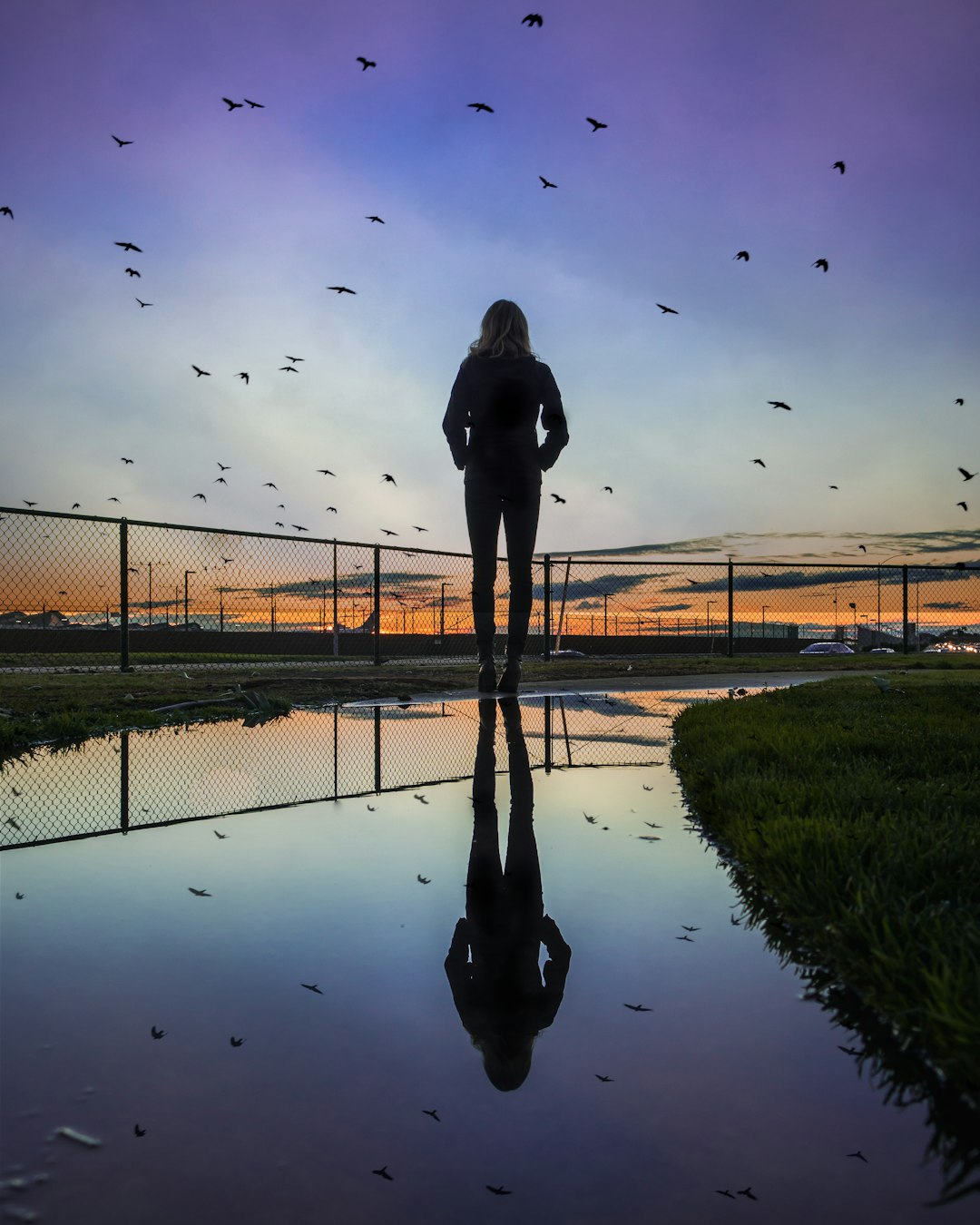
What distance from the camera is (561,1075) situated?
1.23m

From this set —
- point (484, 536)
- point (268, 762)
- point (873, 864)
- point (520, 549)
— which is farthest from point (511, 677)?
point (873, 864)

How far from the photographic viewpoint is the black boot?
6.85 meters

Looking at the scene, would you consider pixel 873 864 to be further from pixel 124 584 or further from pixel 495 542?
pixel 124 584

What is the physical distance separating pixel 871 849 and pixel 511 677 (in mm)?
5028

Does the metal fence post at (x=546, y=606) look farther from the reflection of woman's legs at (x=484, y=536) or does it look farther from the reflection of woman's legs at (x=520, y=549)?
the reflection of woman's legs at (x=484, y=536)

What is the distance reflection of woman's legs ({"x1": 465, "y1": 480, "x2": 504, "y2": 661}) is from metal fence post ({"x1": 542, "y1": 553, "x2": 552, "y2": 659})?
8267 mm

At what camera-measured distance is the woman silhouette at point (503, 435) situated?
245 inches

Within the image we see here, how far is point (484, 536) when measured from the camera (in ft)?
20.8

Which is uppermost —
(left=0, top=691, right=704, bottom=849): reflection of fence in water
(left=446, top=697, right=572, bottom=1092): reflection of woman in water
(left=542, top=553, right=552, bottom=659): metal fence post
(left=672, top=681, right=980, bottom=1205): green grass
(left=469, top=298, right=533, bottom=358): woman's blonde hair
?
(left=469, top=298, right=533, bottom=358): woman's blonde hair

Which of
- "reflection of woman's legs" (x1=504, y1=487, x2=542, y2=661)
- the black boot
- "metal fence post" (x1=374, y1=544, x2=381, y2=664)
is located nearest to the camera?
"reflection of woman's legs" (x1=504, y1=487, x2=542, y2=661)

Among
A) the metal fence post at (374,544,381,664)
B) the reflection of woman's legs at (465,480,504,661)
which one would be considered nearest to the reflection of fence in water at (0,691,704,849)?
the reflection of woman's legs at (465,480,504,661)

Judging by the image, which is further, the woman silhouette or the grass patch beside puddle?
the woman silhouette

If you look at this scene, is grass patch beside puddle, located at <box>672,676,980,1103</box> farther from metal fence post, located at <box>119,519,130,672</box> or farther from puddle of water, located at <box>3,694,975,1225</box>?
metal fence post, located at <box>119,519,130,672</box>

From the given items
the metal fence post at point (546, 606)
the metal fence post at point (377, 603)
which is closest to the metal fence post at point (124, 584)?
the metal fence post at point (377, 603)
